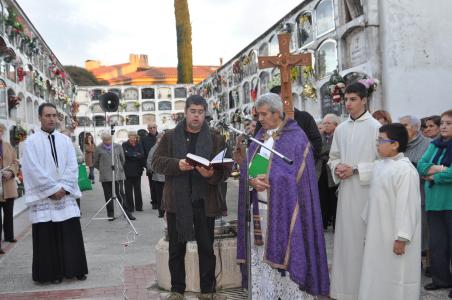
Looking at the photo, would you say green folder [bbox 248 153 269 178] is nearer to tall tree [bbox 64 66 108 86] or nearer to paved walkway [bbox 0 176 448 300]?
paved walkway [bbox 0 176 448 300]

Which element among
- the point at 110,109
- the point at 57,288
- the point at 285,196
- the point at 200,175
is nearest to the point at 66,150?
the point at 57,288

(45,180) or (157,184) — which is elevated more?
(45,180)

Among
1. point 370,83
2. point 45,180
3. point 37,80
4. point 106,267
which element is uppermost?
point 37,80

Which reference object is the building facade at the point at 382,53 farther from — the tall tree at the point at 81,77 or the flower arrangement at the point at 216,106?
the tall tree at the point at 81,77

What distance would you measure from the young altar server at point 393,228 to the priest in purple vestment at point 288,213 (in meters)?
0.32

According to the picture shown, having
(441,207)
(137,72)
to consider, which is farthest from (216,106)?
(137,72)

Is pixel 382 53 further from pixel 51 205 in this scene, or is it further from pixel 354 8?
pixel 51 205

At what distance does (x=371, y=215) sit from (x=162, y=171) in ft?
4.78

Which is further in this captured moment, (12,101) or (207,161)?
(12,101)

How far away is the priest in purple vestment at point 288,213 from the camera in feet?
10.5

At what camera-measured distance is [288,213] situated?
321cm

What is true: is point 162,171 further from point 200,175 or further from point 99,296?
point 99,296

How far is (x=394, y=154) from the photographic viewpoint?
3260 mm

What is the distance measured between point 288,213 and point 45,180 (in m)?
2.26
